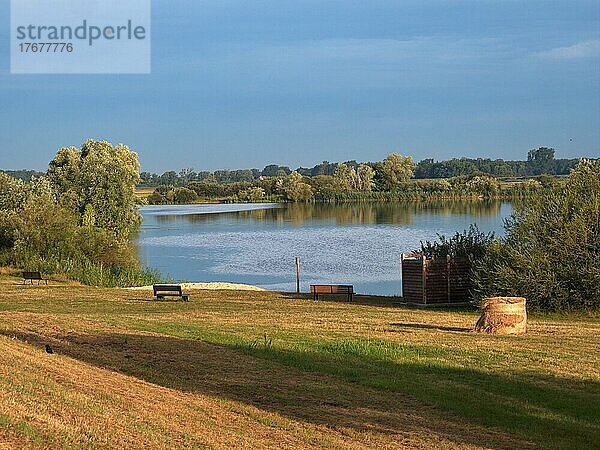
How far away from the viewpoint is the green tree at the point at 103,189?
66000mm

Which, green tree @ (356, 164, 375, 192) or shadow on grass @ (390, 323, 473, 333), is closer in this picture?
shadow on grass @ (390, 323, 473, 333)

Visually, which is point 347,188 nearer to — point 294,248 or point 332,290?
point 294,248

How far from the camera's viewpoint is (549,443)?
11242mm

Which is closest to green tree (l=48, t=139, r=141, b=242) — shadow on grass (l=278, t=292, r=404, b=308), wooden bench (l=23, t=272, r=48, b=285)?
wooden bench (l=23, t=272, r=48, b=285)

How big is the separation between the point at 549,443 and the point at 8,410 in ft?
21.5

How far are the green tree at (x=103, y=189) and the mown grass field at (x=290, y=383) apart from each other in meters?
43.2

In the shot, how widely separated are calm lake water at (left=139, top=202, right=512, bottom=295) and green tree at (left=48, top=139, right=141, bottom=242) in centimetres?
327

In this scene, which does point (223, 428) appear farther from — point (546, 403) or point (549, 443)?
point (546, 403)

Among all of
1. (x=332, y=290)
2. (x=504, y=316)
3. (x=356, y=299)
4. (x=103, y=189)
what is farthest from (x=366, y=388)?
(x=103, y=189)

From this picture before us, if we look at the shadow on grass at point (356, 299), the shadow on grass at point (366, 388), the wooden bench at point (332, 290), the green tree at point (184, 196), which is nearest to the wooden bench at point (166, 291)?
the shadow on grass at point (356, 299)

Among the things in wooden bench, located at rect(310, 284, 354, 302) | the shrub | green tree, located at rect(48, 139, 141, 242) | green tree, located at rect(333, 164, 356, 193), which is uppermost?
green tree, located at rect(333, 164, 356, 193)

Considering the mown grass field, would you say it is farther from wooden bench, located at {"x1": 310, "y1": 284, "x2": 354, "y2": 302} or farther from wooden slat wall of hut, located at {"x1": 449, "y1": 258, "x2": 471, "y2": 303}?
wooden bench, located at {"x1": 310, "y1": 284, "x2": 354, "y2": 302}

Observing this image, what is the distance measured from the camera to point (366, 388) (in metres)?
14.4

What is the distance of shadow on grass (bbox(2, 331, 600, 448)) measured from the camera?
11977 millimetres
